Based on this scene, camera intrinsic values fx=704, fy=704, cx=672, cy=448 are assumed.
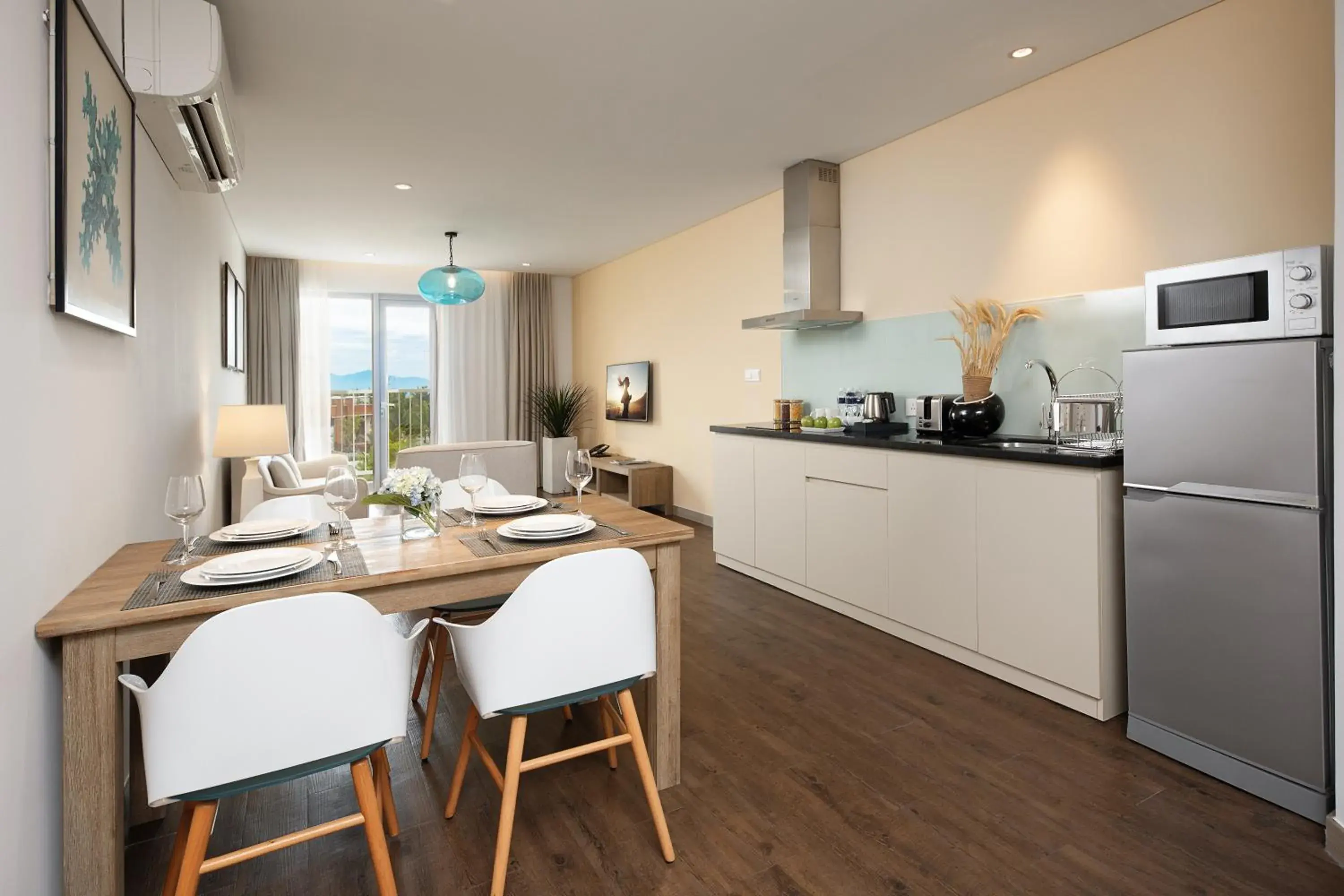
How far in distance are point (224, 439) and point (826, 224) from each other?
3.79 metres

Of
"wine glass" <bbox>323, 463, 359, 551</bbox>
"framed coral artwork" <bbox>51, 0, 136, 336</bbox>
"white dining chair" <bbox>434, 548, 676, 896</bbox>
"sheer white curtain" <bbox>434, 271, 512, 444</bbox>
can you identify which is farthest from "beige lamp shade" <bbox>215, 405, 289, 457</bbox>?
"sheer white curtain" <bbox>434, 271, 512, 444</bbox>

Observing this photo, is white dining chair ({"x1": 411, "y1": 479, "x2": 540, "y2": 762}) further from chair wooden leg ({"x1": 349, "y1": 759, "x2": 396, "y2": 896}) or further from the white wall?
the white wall

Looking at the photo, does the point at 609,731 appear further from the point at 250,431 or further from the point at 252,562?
the point at 250,431

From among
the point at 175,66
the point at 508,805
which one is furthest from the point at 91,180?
the point at 508,805

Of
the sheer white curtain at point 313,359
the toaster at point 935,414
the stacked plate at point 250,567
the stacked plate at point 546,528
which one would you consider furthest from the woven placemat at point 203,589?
the sheer white curtain at point 313,359

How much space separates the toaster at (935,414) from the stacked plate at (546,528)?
2.00 m

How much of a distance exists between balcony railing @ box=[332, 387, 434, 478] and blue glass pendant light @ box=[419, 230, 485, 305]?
98.4 inches

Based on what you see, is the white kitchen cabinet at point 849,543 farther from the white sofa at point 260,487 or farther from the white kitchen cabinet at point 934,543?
the white sofa at point 260,487

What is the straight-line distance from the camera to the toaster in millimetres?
3369

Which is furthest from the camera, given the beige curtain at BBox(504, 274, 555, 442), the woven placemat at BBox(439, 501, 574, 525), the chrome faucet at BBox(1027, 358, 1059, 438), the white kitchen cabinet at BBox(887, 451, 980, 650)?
the beige curtain at BBox(504, 274, 555, 442)

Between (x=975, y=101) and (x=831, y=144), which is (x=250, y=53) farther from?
(x=975, y=101)

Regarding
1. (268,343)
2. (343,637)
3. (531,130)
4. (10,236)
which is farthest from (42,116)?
(268,343)

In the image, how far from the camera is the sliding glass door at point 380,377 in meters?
7.81

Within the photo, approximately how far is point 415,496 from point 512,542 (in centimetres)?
31
